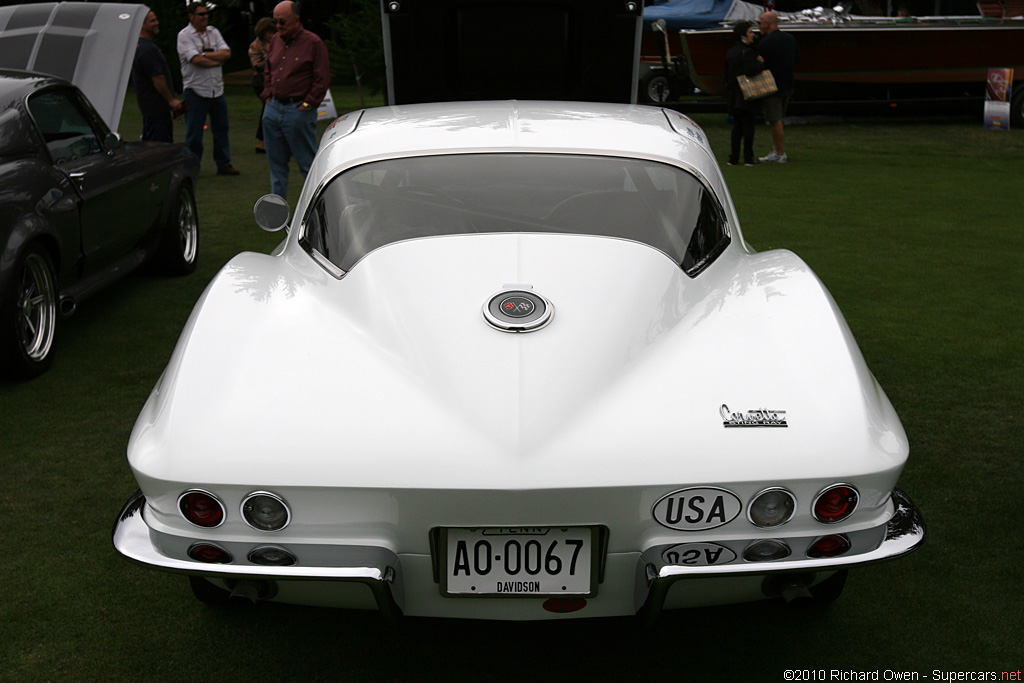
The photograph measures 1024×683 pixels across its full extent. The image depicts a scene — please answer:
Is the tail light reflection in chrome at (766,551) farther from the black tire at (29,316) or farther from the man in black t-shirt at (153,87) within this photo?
the man in black t-shirt at (153,87)

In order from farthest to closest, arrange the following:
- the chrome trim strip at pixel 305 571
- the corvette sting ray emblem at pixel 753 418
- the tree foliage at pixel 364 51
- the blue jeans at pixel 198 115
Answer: the tree foliage at pixel 364 51, the blue jeans at pixel 198 115, the corvette sting ray emblem at pixel 753 418, the chrome trim strip at pixel 305 571

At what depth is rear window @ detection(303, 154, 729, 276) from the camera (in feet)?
11.2

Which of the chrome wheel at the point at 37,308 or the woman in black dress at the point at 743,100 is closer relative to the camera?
the chrome wheel at the point at 37,308

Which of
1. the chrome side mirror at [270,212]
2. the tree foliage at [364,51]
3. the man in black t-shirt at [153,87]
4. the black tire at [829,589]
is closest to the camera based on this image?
the black tire at [829,589]

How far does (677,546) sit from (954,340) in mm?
4082

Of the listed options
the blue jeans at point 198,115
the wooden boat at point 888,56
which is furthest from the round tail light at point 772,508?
the wooden boat at point 888,56

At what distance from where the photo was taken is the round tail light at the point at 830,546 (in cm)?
249

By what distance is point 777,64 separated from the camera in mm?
13594

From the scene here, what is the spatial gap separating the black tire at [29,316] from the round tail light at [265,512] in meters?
3.10

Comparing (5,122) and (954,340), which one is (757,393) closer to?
(954,340)

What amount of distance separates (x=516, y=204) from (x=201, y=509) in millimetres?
1598

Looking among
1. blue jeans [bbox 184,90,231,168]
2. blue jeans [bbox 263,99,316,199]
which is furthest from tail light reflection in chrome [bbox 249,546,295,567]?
blue jeans [bbox 184,90,231,168]

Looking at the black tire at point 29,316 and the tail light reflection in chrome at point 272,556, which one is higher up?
the tail light reflection in chrome at point 272,556

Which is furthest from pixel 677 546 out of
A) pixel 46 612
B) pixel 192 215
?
pixel 192 215
